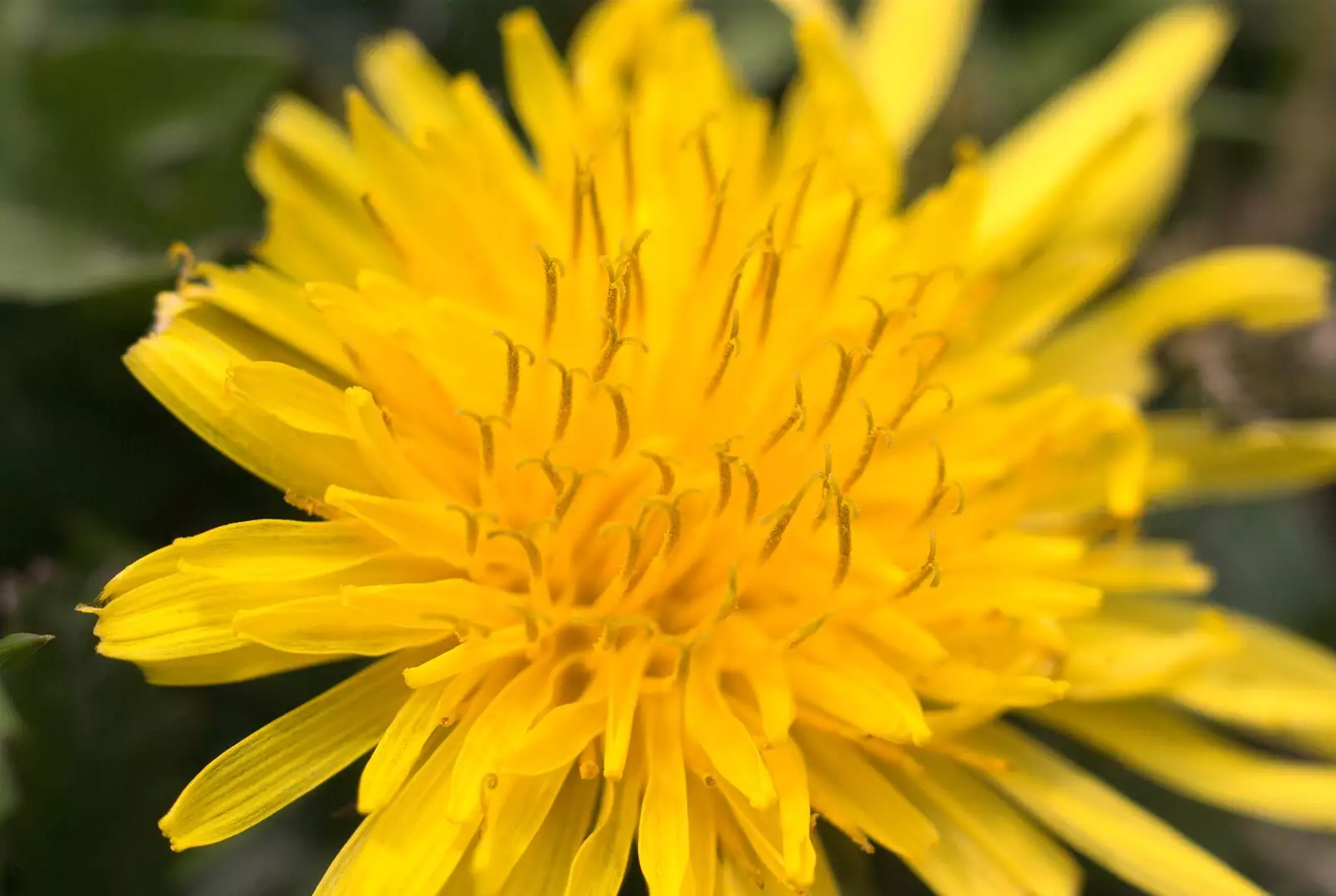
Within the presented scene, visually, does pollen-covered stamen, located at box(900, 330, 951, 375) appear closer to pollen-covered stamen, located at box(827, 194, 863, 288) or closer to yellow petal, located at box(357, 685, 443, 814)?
pollen-covered stamen, located at box(827, 194, 863, 288)

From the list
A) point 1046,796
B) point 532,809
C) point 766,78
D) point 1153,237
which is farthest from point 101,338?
point 1153,237

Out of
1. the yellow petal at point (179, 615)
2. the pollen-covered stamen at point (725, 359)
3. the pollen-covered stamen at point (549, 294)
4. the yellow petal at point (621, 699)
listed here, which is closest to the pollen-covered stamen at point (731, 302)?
the pollen-covered stamen at point (725, 359)

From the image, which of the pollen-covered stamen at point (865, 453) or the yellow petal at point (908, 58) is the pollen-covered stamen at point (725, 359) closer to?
the pollen-covered stamen at point (865, 453)

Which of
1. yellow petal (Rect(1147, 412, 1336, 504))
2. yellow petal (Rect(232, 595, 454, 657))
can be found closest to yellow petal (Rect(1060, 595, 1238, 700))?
yellow petal (Rect(1147, 412, 1336, 504))

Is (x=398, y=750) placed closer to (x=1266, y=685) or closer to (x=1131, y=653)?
(x=1131, y=653)

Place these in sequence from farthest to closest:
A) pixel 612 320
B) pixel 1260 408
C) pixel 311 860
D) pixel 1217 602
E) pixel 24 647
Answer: pixel 1217 602 < pixel 1260 408 < pixel 311 860 < pixel 612 320 < pixel 24 647

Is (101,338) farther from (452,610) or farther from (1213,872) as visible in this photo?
(1213,872)
